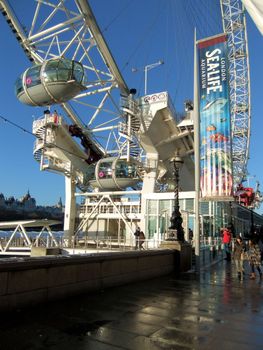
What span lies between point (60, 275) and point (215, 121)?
46.0ft

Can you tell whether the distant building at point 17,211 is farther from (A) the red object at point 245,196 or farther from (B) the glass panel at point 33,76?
(B) the glass panel at point 33,76

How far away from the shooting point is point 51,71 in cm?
2888

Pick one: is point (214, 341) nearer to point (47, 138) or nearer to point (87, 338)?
point (87, 338)

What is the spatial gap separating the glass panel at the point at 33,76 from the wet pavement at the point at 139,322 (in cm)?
2323

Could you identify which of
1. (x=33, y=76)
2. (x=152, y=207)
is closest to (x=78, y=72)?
(x=33, y=76)

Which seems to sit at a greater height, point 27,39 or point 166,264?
point 27,39

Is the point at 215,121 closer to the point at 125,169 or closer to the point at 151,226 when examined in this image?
the point at 151,226

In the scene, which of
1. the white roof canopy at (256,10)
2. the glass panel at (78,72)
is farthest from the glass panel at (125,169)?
the white roof canopy at (256,10)

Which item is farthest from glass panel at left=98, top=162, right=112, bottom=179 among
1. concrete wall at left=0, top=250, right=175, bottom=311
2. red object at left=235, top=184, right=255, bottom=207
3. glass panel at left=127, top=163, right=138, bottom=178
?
concrete wall at left=0, top=250, right=175, bottom=311

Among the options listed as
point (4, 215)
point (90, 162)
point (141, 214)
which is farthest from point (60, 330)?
point (4, 215)

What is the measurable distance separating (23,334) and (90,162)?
4914 centimetres

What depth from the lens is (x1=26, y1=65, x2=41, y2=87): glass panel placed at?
2972 centimetres

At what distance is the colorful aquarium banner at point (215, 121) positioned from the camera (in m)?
19.7

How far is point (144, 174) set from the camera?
4734 cm
